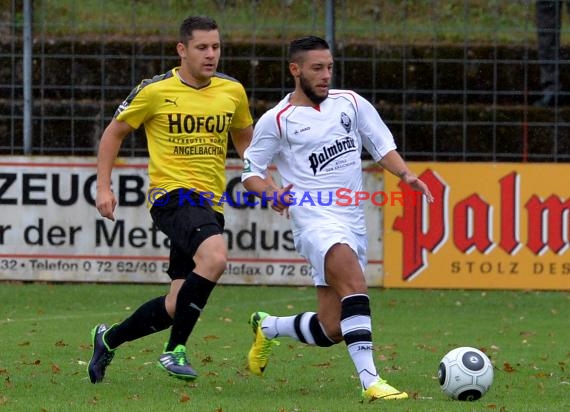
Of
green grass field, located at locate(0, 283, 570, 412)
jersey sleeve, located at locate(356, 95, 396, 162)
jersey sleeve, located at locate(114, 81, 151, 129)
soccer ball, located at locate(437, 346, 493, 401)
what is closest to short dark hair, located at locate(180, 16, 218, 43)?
jersey sleeve, located at locate(114, 81, 151, 129)

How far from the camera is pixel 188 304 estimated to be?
26.0 feet

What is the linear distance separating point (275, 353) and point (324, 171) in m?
2.47

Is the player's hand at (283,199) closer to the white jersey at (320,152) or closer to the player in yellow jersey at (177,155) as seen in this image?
the white jersey at (320,152)

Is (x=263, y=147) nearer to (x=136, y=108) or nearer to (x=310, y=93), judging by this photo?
(x=310, y=93)

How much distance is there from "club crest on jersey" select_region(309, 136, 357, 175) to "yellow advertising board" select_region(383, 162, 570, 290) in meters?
6.11

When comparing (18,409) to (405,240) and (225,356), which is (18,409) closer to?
(225,356)

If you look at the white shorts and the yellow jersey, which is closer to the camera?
the white shorts

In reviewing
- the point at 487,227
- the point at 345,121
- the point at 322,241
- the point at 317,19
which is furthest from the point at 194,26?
the point at 487,227

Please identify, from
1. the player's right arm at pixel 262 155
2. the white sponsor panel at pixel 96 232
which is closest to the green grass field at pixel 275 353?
the white sponsor panel at pixel 96 232

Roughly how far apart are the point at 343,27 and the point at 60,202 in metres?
3.27

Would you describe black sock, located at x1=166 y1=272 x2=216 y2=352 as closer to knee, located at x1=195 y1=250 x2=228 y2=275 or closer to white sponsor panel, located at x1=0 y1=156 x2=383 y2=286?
knee, located at x1=195 y1=250 x2=228 y2=275

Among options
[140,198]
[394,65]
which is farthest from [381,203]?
[140,198]

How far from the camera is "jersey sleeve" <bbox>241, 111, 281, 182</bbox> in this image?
785 centimetres

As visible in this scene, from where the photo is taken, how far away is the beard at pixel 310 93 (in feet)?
25.6
